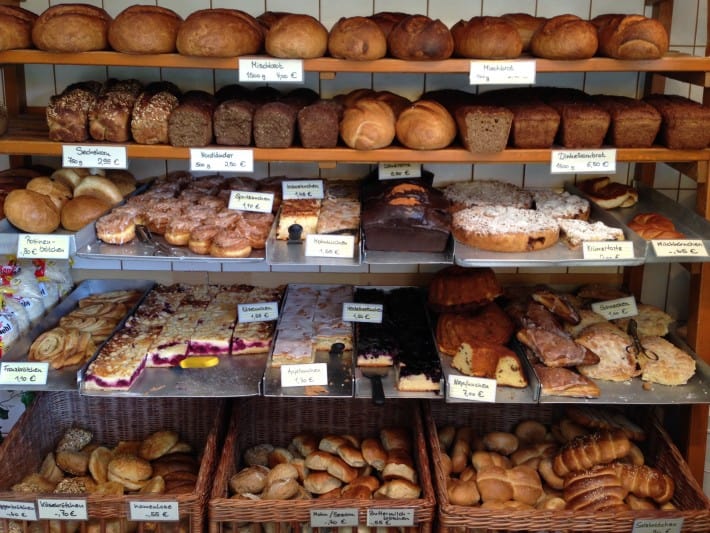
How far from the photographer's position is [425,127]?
9.20ft

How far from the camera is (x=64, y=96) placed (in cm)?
298

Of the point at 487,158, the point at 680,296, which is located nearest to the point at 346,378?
the point at 487,158

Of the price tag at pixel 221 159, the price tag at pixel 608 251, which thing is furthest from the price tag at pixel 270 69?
the price tag at pixel 608 251

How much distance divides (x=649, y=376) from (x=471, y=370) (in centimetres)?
72

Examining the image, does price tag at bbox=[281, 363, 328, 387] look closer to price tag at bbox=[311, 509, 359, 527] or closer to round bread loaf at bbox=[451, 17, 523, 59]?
price tag at bbox=[311, 509, 359, 527]

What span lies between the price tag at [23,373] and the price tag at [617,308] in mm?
2328

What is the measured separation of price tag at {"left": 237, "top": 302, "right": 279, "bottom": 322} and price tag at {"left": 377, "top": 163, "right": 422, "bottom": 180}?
0.75m

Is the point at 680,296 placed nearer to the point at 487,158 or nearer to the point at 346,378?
the point at 487,158

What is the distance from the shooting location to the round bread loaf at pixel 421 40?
269 centimetres

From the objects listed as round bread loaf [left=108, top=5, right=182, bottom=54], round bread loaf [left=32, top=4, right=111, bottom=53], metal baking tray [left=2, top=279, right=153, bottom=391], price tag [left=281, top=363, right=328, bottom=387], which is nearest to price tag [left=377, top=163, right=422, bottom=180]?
price tag [left=281, top=363, right=328, bottom=387]

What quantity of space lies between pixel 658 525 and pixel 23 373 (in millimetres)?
2447

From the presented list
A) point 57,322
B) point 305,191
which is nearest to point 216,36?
point 305,191

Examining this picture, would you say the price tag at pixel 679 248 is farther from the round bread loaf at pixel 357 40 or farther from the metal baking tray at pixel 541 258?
the round bread loaf at pixel 357 40

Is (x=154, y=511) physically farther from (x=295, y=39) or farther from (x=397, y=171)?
(x=295, y=39)
